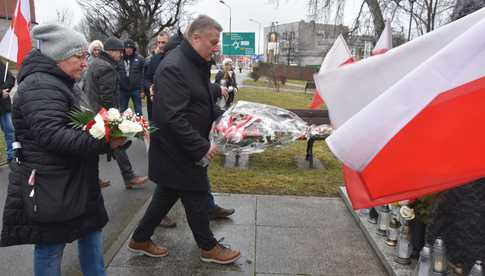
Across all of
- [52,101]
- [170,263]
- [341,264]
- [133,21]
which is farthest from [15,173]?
[133,21]

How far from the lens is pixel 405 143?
1968mm

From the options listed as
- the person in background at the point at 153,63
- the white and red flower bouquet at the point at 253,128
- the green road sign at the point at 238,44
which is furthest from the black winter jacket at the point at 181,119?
the green road sign at the point at 238,44

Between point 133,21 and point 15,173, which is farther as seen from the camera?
point 133,21

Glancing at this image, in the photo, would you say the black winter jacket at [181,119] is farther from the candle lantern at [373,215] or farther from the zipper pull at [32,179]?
the candle lantern at [373,215]

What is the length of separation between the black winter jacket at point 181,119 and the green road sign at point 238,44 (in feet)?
92.8

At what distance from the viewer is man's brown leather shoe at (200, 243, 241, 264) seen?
368 centimetres

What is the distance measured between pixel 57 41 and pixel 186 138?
1086mm

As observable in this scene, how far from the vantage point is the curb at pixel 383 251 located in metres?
3.48

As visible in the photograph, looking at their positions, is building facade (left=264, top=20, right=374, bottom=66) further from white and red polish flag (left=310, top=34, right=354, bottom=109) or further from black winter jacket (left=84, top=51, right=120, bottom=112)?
white and red polish flag (left=310, top=34, right=354, bottom=109)

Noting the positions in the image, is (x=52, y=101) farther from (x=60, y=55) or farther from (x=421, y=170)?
(x=421, y=170)

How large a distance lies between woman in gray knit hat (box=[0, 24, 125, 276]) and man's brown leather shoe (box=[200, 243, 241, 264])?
1.26 meters

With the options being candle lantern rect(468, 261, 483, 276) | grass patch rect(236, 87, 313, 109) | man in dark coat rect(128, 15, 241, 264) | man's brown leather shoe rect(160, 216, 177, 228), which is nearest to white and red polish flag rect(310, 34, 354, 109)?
man in dark coat rect(128, 15, 241, 264)

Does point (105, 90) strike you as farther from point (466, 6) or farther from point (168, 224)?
point (466, 6)

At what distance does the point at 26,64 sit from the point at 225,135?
2.45 meters
